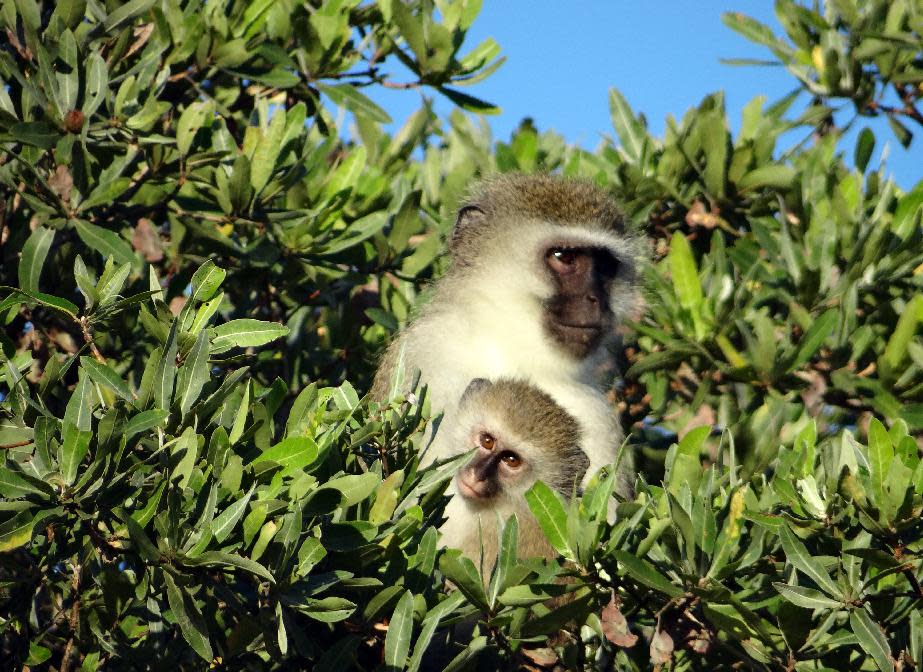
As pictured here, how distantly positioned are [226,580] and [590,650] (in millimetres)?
991

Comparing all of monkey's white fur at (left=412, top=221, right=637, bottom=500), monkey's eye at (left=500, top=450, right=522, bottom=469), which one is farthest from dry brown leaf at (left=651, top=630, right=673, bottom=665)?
monkey's white fur at (left=412, top=221, right=637, bottom=500)

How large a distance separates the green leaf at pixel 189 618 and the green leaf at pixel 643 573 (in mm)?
793

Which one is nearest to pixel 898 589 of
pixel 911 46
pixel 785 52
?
pixel 911 46

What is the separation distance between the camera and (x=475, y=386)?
3.59 metres

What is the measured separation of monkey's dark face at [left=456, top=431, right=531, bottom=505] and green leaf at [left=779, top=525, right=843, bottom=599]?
1396 mm

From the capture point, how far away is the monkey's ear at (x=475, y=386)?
11.8 ft

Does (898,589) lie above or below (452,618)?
above

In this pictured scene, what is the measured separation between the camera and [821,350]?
3807 mm

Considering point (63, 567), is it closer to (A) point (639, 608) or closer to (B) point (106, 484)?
(B) point (106, 484)

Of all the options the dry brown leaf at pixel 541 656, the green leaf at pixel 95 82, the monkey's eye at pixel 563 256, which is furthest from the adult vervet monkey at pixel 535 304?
the green leaf at pixel 95 82

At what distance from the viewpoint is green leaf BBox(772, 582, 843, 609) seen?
2.06m

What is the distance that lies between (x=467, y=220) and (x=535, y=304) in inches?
19.4

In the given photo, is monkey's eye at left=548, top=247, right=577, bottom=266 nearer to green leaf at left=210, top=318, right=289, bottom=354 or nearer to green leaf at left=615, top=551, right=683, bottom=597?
green leaf at left=210, top=318, right=289, bottom=354

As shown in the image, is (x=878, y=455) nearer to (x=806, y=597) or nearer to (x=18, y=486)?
(x=806, y=597)
